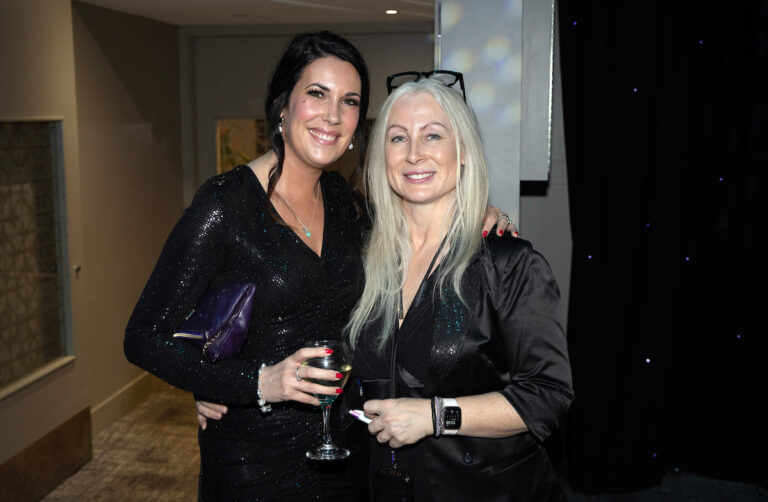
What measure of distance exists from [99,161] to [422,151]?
3.48m

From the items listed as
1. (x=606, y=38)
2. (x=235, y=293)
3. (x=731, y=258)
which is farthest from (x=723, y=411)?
(x=235, y=293)

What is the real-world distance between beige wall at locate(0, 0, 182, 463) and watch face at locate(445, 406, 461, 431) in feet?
9.46

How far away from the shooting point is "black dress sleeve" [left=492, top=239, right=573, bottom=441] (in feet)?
5.46

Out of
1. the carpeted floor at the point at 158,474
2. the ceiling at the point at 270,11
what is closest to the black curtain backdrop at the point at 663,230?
the carpeted floor at the point at 158,474

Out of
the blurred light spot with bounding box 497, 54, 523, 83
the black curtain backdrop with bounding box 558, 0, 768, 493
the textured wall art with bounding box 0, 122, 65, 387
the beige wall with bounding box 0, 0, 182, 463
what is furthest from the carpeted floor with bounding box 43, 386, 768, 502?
the blurred light spot with bounding box 497, 54, 523, 83

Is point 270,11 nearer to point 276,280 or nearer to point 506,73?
point 506,73

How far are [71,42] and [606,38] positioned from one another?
9.60 feet

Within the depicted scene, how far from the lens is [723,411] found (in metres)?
3.88

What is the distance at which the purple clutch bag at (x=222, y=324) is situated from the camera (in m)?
1.78

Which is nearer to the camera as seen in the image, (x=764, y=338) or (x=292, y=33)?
(x=764, y=338)

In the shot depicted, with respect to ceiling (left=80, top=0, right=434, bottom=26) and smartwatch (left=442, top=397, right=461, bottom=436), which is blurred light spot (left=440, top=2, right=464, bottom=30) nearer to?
smartwatch (left=442, top=397, right=461, bottom=436)

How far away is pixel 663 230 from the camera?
Result: 12.1ft

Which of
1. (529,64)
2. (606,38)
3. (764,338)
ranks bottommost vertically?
(764,338)

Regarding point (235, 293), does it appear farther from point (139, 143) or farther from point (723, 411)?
point (139, 143)
